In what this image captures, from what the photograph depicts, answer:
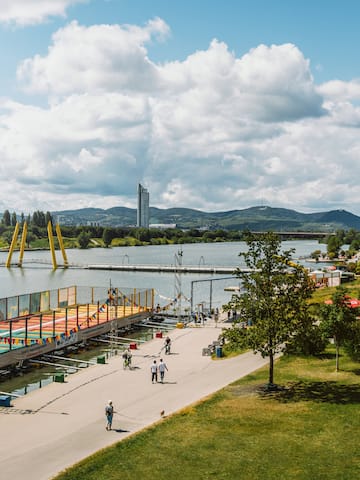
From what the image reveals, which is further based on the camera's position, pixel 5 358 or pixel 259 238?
pixel 5 358

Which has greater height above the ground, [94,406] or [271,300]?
[271,300]

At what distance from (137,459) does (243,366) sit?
1567cm

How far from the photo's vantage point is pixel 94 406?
2738 cm

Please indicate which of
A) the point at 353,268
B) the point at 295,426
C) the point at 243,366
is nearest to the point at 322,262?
the point at 353,268

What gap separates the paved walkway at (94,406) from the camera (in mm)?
20547

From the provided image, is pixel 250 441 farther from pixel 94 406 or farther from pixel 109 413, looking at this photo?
pixel 94 406

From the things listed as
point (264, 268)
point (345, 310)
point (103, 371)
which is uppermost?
point (264, 268)

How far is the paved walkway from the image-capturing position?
809 inches

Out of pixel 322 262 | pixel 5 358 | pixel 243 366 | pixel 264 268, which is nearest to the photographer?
pixel 264 268

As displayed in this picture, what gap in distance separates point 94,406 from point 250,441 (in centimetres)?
910

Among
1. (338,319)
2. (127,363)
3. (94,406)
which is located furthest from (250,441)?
(127,363)

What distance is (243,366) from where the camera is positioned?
3456 cm

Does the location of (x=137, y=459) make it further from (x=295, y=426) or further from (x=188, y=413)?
(x=295, y=426)

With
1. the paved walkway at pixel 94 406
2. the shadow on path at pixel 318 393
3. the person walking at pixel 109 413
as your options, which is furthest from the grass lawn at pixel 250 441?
the person walking at pixel 109 413
